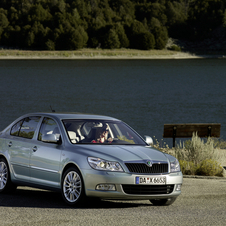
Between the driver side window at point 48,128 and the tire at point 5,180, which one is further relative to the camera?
the tire at point 5,180

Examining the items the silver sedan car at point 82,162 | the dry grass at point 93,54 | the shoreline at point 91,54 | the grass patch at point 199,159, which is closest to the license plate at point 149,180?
the silver sedan car at point 82,162

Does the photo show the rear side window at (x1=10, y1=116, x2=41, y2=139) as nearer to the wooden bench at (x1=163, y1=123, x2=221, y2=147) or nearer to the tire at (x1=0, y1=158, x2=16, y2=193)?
the tire at (x1=0, y1=158, x2=16, y2=193)

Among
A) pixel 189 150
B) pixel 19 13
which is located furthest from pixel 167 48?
pixel 189 150

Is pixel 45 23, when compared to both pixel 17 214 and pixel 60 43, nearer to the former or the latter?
pixel 60 43

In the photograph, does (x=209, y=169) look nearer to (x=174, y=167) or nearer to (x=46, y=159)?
(x=174, y=167)

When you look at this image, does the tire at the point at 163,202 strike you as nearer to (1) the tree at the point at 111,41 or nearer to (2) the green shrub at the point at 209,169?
(2) the green shrub at the point at 209,169

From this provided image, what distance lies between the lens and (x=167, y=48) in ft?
611

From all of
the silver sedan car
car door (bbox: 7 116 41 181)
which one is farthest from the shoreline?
the silver sedan car

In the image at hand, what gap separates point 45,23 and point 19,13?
1158cm

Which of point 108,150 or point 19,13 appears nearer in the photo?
point 108,150

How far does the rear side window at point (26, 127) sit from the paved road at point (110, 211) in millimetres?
1047

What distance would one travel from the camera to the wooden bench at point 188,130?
1670cm

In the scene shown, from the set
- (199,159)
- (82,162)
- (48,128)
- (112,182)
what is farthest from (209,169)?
(82,162)

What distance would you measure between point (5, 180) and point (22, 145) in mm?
782
